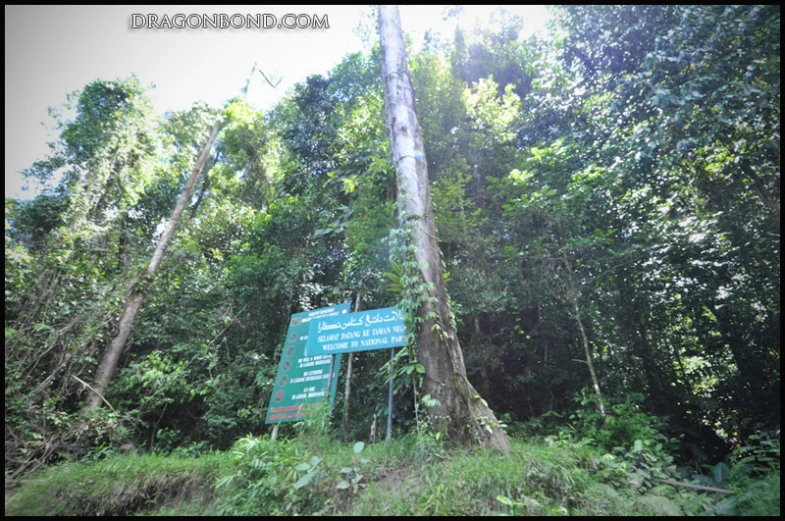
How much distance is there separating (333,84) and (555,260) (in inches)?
357

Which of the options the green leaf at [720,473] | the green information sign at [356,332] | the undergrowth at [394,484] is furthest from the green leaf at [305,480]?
the green leaf at [720,473]

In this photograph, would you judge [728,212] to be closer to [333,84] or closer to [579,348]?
[579,348]

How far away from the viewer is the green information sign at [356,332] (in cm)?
493

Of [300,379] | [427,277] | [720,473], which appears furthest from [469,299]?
[720,473]

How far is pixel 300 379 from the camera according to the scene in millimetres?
5887

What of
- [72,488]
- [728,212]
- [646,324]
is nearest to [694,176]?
[728,212]

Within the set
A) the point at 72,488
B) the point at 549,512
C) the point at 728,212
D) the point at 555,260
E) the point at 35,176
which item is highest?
the point at 35,176

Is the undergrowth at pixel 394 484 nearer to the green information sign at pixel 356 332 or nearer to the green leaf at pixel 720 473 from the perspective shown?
the green leaf at pixel 720 473

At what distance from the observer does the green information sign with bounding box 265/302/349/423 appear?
18.3 ft

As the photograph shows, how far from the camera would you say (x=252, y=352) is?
8.29 m

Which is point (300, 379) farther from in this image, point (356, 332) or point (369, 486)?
point (369, 486)

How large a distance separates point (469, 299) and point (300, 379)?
356cm

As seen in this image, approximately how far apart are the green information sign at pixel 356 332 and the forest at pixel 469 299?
1.13 ft

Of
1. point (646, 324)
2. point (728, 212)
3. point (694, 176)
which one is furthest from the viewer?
point (646, 324)
